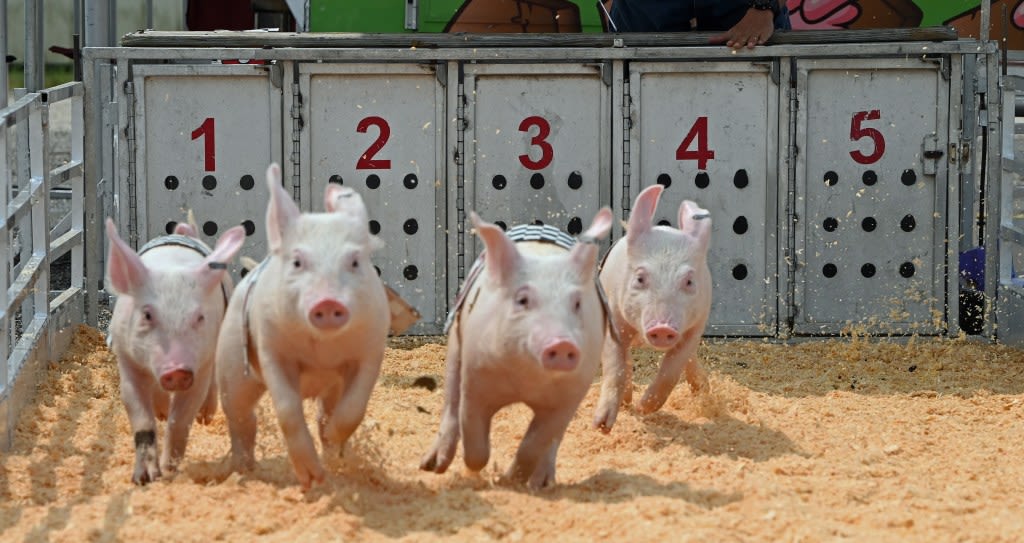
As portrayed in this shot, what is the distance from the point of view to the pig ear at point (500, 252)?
546cm

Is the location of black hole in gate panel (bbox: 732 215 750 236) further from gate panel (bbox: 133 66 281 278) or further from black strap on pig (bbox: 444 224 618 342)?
black strap on pig (bbox: 444 224 618 342)

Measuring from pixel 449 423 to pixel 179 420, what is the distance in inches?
41.3

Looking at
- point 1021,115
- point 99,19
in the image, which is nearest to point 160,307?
point 99,19

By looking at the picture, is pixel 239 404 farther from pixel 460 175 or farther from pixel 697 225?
pixel 460 175

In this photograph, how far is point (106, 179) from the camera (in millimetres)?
9914

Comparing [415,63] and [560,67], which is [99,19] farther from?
[560,67]

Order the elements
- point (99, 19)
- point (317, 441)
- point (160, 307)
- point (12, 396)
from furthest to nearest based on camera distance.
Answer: point (99, 19) < point (12, 396) < point (317, 441) < point (160, 307)

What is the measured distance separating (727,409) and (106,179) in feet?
14.8

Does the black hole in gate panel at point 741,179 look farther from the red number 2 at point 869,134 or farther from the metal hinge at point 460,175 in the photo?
the metal hinge at point 460,175

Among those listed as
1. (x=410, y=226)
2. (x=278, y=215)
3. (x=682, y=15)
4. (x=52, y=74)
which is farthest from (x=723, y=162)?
(x=52, y=74)

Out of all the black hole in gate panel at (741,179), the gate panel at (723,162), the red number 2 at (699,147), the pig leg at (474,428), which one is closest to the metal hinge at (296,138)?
the gate panel at (723,162)

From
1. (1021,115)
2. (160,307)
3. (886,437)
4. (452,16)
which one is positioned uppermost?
(452,16)

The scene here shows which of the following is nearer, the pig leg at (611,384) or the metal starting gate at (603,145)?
the pig leg at (611,384)

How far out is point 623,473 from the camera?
6.08 meters
